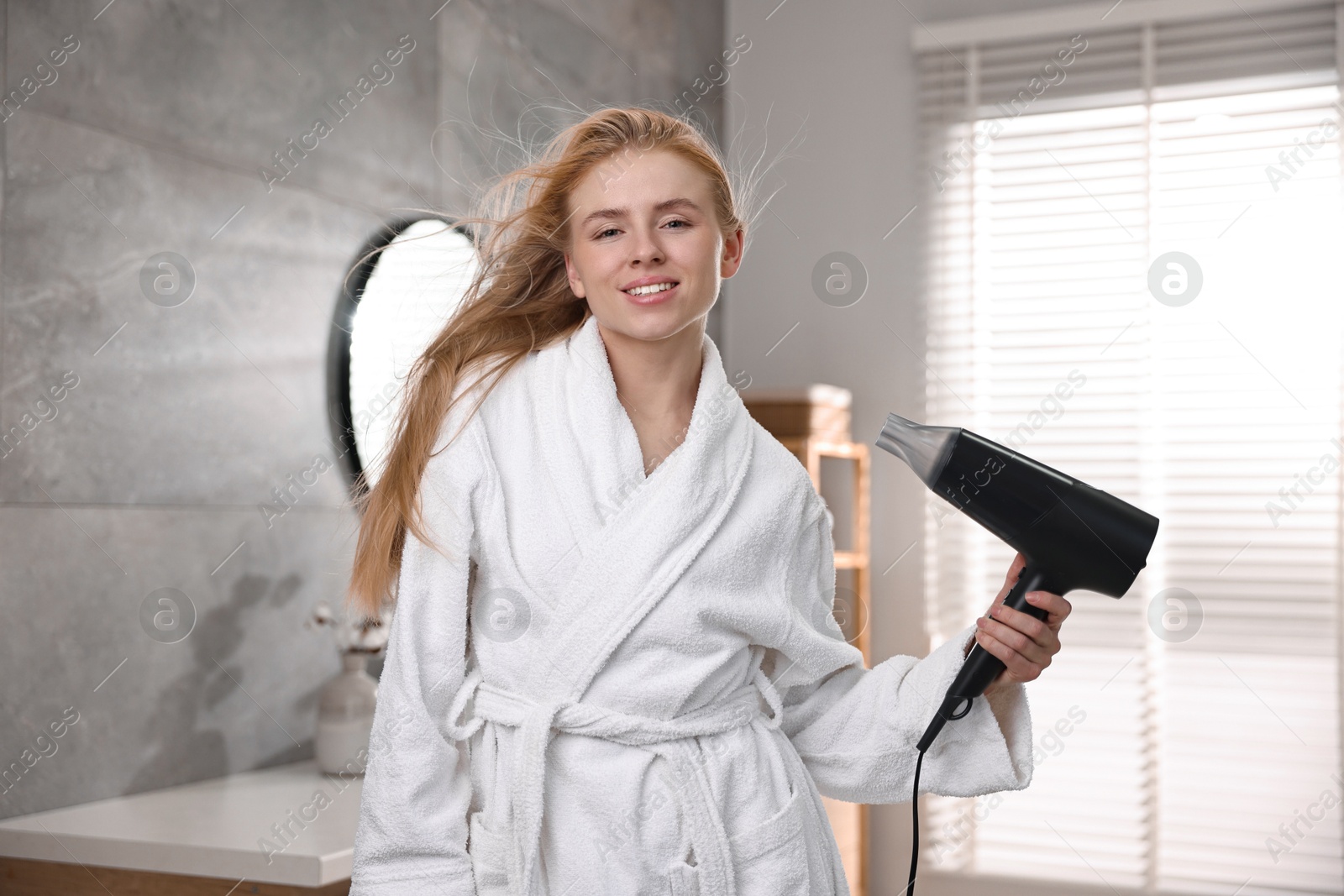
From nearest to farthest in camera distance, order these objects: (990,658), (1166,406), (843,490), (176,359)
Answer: (990,658) → (176,359) → (1166,406) → (843,490)

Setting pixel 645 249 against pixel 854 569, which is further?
pixel 854 569

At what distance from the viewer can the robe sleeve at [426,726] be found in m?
0.85

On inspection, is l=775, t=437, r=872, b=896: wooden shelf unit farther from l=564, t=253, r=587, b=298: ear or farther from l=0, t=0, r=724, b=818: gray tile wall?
l=564, t=253, r=587, b=298: ear

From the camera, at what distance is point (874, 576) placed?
273 centimetres

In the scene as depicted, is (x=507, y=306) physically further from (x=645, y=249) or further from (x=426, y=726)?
(x=426, y=726)

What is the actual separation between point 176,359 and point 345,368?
31 cm

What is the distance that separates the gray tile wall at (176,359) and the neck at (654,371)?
73 centimetres

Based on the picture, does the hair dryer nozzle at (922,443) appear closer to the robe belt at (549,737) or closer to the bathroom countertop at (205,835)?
the robe belt at (549,737)

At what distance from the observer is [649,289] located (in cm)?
94

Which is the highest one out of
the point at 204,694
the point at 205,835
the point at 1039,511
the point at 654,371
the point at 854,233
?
the point at 854,233

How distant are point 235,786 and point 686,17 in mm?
2083

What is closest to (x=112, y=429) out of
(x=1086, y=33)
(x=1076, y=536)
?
(x=1076, y=536)

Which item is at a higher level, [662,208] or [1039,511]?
[662,208]

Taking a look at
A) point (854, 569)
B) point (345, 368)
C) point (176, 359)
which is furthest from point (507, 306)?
point (854, 569)
